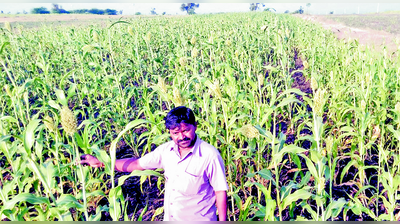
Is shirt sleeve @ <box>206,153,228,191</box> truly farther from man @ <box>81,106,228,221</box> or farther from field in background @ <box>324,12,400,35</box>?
field in background @ <box>324,12,400,35</box>

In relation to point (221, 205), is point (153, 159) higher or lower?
higher

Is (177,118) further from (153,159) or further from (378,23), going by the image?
(378,23)

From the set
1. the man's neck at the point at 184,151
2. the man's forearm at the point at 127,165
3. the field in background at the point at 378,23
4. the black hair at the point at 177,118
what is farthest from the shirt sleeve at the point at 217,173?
the field in background at the point at 378,23

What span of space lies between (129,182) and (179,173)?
1483mm

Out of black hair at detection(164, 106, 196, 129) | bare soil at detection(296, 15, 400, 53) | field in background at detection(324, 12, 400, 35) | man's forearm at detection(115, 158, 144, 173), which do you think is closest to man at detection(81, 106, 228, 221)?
black hair at detection(164, 106, 196, 129)

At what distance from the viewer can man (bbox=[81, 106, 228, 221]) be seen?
1.55 m

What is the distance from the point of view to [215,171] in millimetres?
1601

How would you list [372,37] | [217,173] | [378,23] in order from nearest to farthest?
1. [217,173]
2. [372,37]
3. [378,23]

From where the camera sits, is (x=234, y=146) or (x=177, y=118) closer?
(x=177, y=118)

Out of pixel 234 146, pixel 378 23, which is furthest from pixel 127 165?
pixel 378 23

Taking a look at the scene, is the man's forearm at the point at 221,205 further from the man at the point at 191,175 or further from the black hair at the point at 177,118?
the black hair at the point at 177,118

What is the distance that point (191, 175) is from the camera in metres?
1.61

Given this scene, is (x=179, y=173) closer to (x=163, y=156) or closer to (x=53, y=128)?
(x=163, y=156)

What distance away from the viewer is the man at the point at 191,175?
5.07ft
